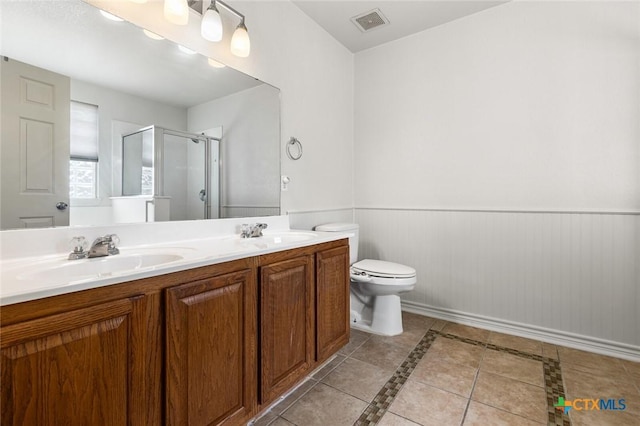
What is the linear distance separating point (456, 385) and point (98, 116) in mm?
2207

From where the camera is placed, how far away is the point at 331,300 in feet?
5.62

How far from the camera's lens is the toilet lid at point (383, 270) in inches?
83.6

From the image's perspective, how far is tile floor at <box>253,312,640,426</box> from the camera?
1.39 meters

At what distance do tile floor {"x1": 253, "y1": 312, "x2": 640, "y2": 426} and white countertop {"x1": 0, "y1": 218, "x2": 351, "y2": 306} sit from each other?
814 mm

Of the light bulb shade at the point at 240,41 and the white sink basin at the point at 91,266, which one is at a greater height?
the light bulb shade at the point at 240,41

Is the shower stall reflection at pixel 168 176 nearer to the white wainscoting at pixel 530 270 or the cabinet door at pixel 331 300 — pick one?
the cabinet door at pixel 331 300

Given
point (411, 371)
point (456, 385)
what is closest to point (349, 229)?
point (411, 371)

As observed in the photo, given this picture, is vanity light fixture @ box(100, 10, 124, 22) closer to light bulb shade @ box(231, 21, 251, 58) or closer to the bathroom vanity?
light bulb shade @ box(231, 21, 251, 58)

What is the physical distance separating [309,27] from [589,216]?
2484 mm

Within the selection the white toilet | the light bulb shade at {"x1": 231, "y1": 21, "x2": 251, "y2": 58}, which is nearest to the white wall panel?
the white toilet

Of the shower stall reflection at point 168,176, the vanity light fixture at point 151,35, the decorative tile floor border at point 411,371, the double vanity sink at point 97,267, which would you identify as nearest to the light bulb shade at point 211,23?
the vanity light fixture at point 151,35

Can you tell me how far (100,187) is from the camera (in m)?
1.25

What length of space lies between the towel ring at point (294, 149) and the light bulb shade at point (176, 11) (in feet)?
3.22

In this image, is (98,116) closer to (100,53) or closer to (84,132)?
(84,132)
